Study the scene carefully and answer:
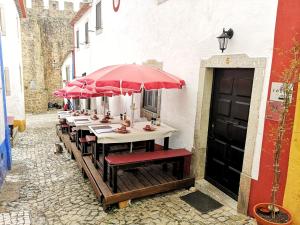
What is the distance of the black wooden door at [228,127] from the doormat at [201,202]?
0.40m

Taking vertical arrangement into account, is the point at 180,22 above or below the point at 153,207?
above

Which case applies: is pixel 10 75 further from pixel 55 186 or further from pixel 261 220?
pixel 261 220

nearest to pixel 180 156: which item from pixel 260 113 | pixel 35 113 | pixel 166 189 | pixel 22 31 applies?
pixel 166 189

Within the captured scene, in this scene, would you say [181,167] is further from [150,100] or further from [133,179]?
[150,100]

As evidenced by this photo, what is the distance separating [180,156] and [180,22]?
325 cm

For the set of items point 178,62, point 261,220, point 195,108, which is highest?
point 178,62

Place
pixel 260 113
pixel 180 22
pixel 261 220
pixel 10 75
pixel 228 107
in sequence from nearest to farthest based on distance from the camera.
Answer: pixel 261 220 → pixel 260 113 → pixel 228 107 → pixel 180 22 → pixel 10 75

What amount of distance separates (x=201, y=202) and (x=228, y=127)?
1674 millimetres

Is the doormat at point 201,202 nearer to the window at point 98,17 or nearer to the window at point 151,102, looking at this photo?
the window at point 151,102

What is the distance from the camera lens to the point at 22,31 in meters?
21.1

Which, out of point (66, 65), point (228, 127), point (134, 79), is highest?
point (66, 65)

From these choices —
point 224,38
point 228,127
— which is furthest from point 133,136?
point 224,38

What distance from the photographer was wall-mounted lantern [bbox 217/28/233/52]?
14.7 feet

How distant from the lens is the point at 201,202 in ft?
16.8
